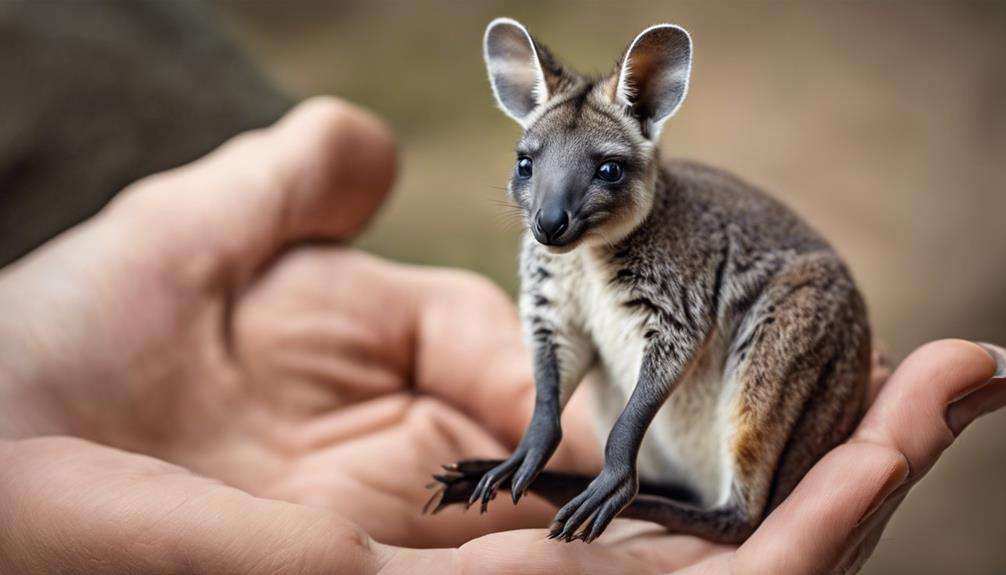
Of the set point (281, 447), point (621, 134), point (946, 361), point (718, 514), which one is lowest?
point (281, 447)

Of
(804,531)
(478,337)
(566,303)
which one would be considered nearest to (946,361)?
(804,531)

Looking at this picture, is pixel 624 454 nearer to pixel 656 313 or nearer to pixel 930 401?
pixel 656 313

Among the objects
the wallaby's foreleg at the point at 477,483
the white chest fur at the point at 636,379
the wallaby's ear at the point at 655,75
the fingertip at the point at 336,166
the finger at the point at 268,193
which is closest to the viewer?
the wallaby's ear at the point at 655,75

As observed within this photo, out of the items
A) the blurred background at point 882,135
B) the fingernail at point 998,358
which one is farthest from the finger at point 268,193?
the fingernail at point 998,358

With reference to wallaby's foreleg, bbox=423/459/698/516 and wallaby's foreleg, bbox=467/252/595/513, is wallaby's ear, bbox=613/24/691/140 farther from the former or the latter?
wallaby's foreleg, bbox=423/459/698/516

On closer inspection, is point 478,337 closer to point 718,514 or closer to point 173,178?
point 173,178

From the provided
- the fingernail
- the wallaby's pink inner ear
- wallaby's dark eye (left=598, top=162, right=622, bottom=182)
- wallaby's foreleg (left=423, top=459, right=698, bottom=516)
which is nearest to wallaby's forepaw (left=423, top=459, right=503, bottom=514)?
wallaby's foreleg (left=423, top=459, right=698, bottom=516)

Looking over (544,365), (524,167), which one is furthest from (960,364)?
(524,167)

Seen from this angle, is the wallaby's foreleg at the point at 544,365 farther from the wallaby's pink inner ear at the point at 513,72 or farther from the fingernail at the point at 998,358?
the fingernail at the point at 998,358
